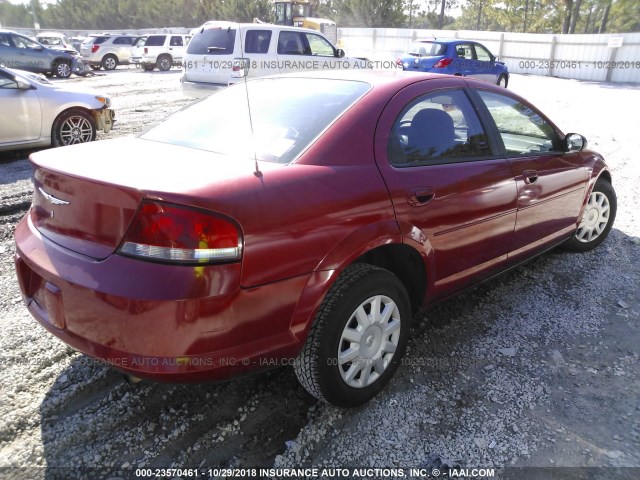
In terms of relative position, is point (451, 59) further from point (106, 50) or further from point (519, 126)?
point (106, 50)

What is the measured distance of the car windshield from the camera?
2.44m

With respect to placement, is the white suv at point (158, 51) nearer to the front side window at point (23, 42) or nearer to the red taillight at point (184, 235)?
the front side window at point (23, 42)

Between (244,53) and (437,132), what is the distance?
31.0 feet

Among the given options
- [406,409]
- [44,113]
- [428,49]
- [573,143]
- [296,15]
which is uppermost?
[296,15]

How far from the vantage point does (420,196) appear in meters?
2.62

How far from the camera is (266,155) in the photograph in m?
2.35

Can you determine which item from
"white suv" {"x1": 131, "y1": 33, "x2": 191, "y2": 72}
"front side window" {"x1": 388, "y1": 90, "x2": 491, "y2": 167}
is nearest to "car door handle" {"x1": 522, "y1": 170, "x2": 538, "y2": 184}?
"front side window" {"x1": 388, "y1": 90, "x2": 491, "y2": 167}

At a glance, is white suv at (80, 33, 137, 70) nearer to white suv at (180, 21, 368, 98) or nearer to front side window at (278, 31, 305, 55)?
white suv at (180, 21, 368, 98)

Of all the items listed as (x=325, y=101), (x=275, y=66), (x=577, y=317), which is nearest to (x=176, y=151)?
(x=325, y=101)

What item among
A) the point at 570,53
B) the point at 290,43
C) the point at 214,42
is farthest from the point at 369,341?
the point at 570,53

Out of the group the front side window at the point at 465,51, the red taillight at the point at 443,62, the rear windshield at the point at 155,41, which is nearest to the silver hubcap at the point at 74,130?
the red taillight at the point at 443,62

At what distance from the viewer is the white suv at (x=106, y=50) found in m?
25.3

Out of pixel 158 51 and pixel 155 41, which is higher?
pixel 155 41

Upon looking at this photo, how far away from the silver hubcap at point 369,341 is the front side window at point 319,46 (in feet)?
35.1
